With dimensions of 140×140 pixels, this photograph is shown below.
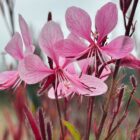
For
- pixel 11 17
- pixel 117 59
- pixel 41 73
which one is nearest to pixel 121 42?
pixel 117 59

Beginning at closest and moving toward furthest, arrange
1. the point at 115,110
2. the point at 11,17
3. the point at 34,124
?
the point at 34,124
the point at 115,110
the point at 11,17

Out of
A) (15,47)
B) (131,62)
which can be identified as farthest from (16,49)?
(131,62)

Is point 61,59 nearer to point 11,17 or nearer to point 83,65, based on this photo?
point 83,65

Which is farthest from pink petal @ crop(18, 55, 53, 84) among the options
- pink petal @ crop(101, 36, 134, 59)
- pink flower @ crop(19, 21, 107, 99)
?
pink petal @ crop(101, 36, 134, 59)

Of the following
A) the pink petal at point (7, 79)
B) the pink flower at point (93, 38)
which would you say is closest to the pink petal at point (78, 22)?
the pink flower at point (93, 38)

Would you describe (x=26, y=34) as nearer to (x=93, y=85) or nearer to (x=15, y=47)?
(x=15, y=47)

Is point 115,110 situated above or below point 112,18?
below

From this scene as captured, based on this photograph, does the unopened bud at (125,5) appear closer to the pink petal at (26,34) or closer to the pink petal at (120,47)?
the pink petal at (120,47)

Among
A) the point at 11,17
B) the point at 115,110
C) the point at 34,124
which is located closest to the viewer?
the point at 34,124
